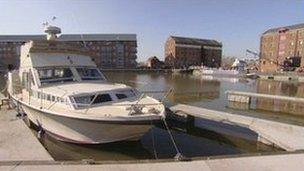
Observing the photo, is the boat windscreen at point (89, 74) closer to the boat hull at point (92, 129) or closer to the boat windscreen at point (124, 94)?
the boat windscreen at point (124, 94)

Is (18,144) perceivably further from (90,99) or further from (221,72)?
(221,72)

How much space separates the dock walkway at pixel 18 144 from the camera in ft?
32.3

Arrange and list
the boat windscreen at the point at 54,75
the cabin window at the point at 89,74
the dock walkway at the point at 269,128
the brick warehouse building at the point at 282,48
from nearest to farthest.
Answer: the dock walkway at the point at 269,128, the boat windscreen at the point at 54,75, the cabin window at the point at 89,74, the brick warehouse building at the point at 282,48

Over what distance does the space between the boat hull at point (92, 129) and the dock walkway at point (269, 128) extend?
549 centimetres

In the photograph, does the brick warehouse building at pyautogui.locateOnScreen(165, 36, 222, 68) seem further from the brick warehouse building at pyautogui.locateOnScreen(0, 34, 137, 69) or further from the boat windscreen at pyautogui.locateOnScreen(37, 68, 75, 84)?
the boat windscreen at pyautogui.locateOnScreen(37, 68, 75, 84)

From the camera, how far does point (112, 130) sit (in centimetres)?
1254

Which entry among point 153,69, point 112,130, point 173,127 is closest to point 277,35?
point 153,69

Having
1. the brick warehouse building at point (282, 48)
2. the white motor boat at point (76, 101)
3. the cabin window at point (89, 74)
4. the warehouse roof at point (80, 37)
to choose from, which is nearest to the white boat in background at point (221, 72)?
the brick warehouse building at point (282, 48)

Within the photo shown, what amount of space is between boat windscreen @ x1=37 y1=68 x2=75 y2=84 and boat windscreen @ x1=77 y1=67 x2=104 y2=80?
0.55 meters

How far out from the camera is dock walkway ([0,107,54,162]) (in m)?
9.83

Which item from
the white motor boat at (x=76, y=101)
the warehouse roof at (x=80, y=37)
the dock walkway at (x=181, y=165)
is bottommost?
the dock walkway at (x=181, y=165)

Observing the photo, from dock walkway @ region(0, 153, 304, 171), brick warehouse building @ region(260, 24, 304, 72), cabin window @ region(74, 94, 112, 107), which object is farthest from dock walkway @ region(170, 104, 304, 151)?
brick warehouse building @ region(260, 24, 304, 72)

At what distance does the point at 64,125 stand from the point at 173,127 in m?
6.79

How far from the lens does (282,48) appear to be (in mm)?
93938
